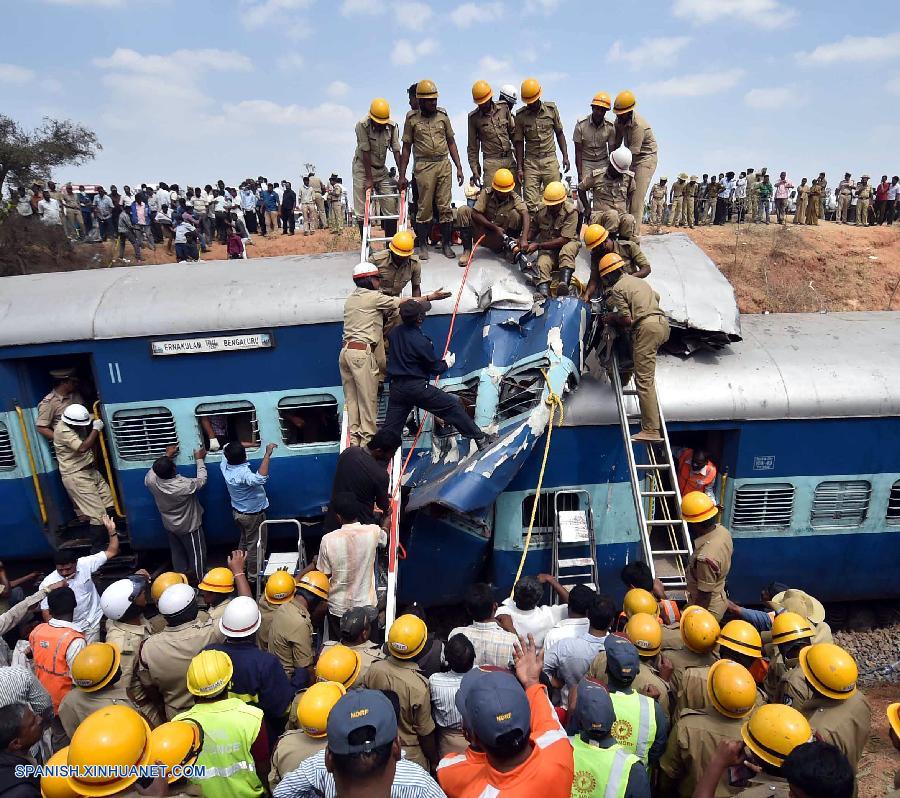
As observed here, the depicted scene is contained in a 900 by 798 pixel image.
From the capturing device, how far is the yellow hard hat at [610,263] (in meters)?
6.60

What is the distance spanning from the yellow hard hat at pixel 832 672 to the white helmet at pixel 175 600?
407 centimetres

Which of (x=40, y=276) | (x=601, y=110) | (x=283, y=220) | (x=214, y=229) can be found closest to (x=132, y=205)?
(x=214, y=229)

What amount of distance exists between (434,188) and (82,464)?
17.8 feet

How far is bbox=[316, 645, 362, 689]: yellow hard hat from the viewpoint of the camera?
3828 millimetres

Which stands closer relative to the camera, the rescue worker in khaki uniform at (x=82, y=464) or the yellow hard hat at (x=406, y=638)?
the yellow hard hat at (x=406, y=638)

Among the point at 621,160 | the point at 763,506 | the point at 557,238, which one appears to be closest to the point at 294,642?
the point at 557,238

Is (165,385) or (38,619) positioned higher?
(165,385)

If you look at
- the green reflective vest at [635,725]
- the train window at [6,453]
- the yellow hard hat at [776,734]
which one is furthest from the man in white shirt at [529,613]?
the train window at [6,453]

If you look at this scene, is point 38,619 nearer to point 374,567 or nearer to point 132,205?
point 374,567

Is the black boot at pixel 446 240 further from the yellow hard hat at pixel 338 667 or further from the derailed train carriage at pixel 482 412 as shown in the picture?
the yellow hard hat at pixel 338 667

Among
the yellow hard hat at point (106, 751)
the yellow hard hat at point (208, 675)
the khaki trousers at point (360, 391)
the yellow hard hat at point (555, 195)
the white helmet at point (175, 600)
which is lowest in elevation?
the white helmet at point (175, 600)

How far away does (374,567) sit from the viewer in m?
5.41

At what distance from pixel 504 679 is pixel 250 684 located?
2000 mm

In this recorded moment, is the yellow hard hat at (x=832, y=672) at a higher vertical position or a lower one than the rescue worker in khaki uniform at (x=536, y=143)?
lower
